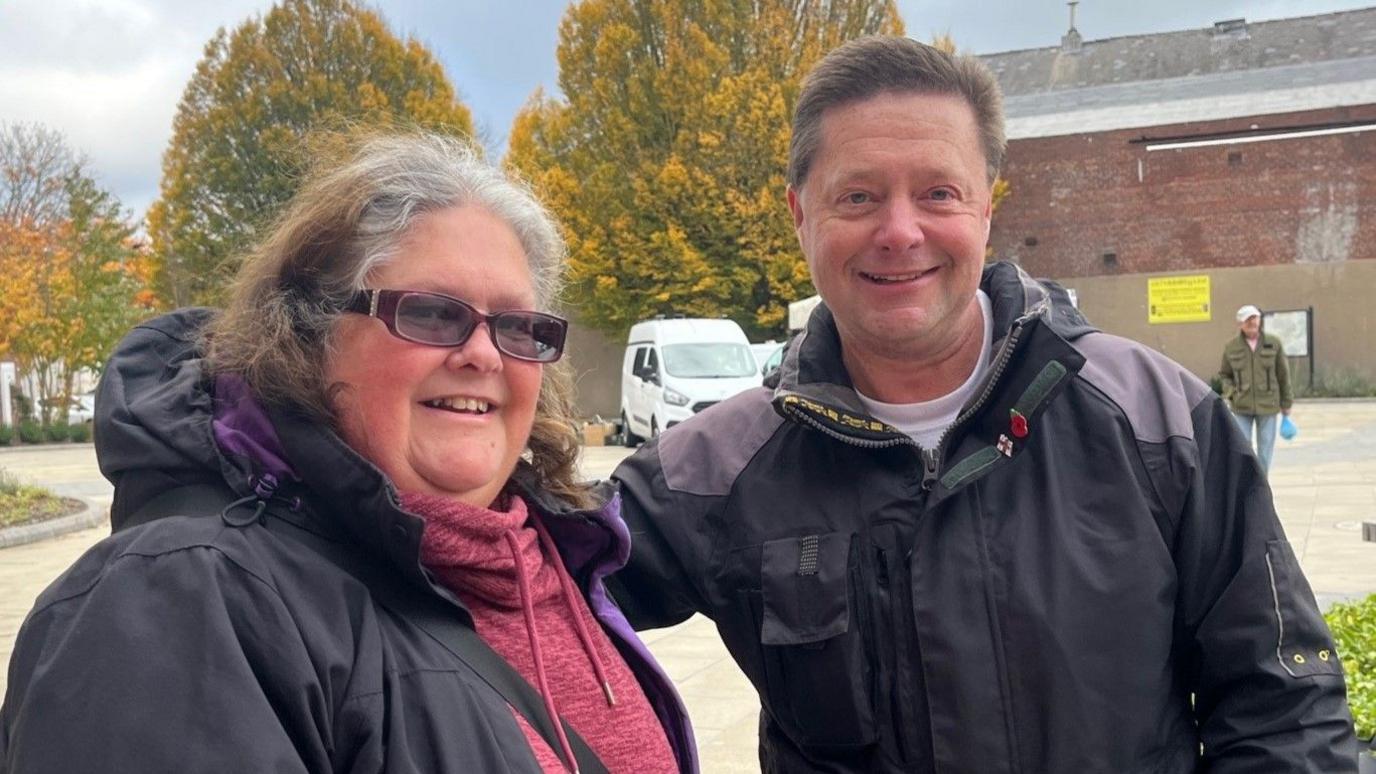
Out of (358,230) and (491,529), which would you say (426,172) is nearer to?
(358,230)

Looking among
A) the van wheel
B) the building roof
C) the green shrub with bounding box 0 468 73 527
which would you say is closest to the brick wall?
the building roof

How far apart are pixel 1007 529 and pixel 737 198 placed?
27.0 m

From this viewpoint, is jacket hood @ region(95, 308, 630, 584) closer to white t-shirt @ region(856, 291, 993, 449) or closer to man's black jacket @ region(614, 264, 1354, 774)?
man's black jacket @ region(614, 264, 1354, 774)

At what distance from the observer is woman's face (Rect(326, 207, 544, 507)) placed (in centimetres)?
180

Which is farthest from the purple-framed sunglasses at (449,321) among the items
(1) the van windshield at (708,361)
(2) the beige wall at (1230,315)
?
(2) the beige wall at (1230,315)

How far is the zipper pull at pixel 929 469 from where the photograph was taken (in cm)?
213

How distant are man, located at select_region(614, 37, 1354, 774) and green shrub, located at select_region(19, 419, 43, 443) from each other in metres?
31.5

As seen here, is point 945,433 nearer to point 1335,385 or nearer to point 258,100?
point 1335,385

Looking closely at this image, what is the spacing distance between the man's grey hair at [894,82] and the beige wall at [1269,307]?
1149 inches

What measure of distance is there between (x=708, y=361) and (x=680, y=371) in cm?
62

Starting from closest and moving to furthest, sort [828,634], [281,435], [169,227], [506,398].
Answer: [281,435], [506,398], [828,634], [169,227]

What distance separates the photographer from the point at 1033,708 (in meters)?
2.00

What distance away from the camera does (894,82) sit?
228 cm

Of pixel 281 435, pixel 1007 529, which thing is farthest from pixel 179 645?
pixel 1007 529
